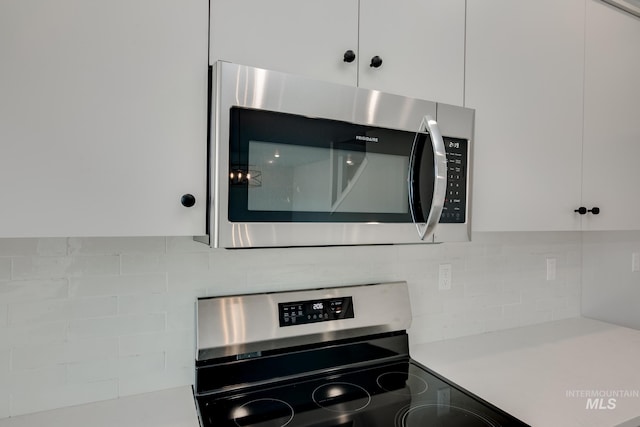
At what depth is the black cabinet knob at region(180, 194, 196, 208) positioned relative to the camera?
80 cm

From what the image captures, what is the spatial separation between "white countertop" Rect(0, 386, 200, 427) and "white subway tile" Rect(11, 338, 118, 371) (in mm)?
119

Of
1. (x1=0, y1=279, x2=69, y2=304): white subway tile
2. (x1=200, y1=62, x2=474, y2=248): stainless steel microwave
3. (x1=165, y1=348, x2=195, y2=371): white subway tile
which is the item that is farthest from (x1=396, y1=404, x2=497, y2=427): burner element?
(x1=0, y1=279, x2=69, y2=304): white subway tile

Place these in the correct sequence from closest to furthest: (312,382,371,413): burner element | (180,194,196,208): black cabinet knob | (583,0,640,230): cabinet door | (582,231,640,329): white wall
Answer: (180,194,196,208): black cabinet knob
(312,382,371,413): burner element
(583,0,640,230): cabinet door
(582,231,640,329): white wall

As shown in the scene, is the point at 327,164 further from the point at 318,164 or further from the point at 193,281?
the point at 193,281

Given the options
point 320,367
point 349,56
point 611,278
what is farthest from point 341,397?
point 611,278

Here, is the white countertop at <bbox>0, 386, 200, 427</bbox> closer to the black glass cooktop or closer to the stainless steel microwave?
the black glass cooktop

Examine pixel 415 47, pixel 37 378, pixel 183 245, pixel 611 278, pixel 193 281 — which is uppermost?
pixel 415 47

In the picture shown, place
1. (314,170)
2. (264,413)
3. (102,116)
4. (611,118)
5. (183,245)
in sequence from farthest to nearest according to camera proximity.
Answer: (611,118) → (183,245) → (264,413) → (314,170) → (102,116)

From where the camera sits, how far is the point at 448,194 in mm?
1051

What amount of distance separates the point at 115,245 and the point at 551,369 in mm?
1420

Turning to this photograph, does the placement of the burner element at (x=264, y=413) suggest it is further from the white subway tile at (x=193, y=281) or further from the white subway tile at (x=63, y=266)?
the white subway tile at (x=63, y=266)

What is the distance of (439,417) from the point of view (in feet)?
3.22

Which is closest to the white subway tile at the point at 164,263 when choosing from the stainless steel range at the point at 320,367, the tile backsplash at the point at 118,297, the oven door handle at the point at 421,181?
the tile backsplash at the point at 118,297

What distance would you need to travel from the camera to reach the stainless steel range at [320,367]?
986 millimetres
